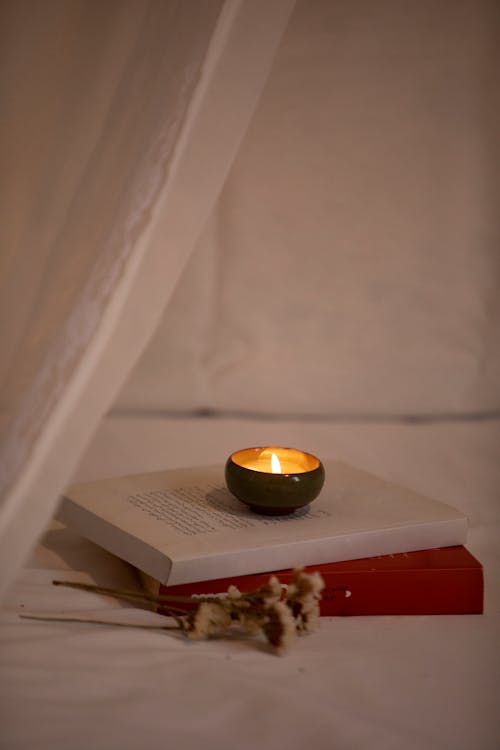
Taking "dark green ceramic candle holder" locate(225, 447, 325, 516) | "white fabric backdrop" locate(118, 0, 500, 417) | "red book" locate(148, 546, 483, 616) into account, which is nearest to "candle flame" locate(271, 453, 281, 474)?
"dark green ceramic candle holder" locate(225, 447, 325, 516)

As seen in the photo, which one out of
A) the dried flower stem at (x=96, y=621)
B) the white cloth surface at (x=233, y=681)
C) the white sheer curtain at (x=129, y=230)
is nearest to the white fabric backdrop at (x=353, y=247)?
the white sheer curtain at (x=129, y=230)

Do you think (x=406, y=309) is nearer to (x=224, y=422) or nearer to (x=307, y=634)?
(x=224, y=422)

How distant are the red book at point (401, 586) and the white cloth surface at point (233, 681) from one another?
0.01 metres

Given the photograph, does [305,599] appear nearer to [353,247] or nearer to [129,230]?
[129,230]

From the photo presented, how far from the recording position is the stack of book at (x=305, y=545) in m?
0.79

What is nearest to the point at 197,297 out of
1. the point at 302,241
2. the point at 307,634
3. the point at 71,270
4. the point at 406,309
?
the point at 302,241

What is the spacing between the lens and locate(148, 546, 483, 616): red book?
32.2 inches

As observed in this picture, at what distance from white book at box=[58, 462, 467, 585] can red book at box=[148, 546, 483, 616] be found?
17mm

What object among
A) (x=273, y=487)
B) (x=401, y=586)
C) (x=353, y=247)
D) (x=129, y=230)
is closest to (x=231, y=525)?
(x=273, y=487)

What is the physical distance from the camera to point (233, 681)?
2.29ft

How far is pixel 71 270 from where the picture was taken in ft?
2.91

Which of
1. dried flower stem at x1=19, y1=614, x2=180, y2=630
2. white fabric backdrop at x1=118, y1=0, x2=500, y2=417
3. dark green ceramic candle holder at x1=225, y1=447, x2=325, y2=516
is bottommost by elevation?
dried flower stem at x1=19, y1=614, x2=180, y2=630

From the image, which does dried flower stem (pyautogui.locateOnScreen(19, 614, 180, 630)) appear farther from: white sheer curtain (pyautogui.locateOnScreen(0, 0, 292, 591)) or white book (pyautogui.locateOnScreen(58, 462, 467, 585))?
white sheer curtain (pyautogui.locateOnScreen(0, 0, 292, 591))

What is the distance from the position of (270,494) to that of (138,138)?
34 cm
